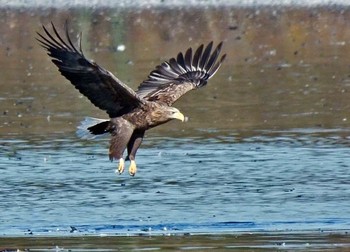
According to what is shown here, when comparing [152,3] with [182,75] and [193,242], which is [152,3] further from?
[193,242]

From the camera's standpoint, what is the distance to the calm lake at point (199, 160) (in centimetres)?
1050

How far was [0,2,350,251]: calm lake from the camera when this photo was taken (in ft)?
34.4

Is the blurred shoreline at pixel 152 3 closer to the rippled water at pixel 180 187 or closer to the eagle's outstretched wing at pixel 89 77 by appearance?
the rippled water at pixel 180 187

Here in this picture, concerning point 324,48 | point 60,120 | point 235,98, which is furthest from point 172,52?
point 60,120

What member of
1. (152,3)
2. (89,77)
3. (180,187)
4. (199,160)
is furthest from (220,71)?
(152,3)

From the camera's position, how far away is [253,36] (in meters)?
27.7

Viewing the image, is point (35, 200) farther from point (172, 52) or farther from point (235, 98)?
point (172, 52)

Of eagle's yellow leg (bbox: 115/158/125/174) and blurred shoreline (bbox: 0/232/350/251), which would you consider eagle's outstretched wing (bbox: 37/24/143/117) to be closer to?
eagle's yellow leg (bbox: 115/158/125/174)

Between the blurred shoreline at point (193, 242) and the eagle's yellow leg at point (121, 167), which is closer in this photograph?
the blurred shoreline at point (193, 242)

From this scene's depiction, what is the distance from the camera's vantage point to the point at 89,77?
11516 mm

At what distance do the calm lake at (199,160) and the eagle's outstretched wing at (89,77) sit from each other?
830 millimetres

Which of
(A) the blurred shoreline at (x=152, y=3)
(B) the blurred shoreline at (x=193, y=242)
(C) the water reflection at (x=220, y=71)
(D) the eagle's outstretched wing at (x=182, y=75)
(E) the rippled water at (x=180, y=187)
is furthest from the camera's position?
(A) the blurred shoreline at (x=152, y=3)

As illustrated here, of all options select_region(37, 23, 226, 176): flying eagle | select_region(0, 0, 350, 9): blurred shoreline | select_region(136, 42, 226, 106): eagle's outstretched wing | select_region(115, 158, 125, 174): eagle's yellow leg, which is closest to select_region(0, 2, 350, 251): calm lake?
select_region(115, 158, 125, 174): eagle's yellow leg

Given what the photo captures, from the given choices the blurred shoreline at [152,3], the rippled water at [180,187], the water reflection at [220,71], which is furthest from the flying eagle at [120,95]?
the blurred shoreline at [152,3]
